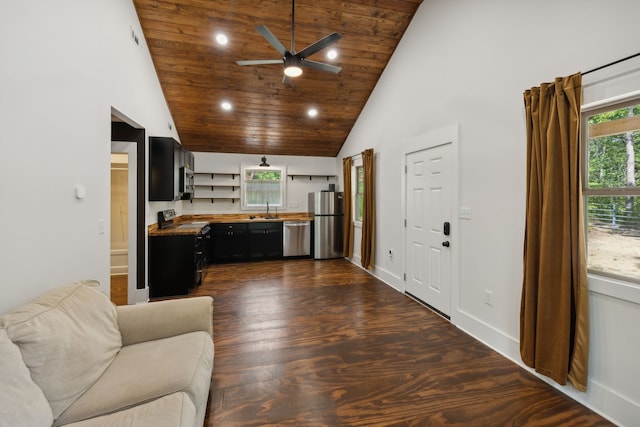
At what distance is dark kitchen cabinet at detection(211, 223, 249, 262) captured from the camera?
6.05 m

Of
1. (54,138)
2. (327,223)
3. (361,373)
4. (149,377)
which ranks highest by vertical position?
(54,138)

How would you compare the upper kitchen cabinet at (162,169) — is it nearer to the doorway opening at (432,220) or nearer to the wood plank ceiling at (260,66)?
the wood plank ceiling at (260,66)

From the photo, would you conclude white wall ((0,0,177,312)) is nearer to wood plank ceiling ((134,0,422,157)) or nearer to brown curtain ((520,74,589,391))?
wood plank ceiling ((134,0,422,157))

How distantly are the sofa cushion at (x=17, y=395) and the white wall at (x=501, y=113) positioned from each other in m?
2.95

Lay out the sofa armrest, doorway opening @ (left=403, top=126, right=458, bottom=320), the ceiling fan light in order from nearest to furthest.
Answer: the sofa armrest
the ceiling fan light
doorway opening @ (left=403, top=126, right=458, bottom=320)

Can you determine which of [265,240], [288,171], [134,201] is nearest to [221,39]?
[134,201]

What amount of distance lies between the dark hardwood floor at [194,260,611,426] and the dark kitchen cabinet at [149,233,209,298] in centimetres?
58

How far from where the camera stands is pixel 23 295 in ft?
5.34

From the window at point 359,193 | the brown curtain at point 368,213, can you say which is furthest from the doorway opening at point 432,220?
the window at point 359,193

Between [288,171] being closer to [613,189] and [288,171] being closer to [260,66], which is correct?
[260,66]

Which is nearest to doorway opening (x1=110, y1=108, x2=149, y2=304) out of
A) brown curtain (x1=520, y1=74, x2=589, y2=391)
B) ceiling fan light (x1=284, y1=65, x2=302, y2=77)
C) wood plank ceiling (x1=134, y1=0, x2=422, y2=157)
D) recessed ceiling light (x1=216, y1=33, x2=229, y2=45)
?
wood plank ceiling (x1=134, y1=0, x2=422, y2=157)

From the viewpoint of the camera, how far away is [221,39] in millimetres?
3908

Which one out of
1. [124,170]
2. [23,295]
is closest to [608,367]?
[23,295]

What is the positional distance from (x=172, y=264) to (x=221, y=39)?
10.0ft
